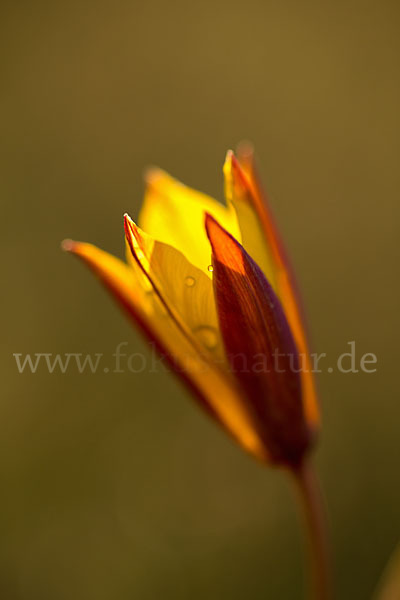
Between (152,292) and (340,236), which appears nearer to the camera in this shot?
(152,292)

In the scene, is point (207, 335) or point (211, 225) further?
point (207, 335)

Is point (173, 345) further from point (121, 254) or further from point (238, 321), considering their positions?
point (121, 254)

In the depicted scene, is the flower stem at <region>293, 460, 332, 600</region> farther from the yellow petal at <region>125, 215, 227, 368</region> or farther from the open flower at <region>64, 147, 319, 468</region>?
the yellow petal at <region>125, 215, 227, 368</region>

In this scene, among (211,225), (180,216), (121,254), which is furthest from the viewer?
(121,254)

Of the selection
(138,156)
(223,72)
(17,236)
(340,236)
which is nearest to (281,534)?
(340,236)

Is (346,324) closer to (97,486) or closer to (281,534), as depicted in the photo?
(281,534)

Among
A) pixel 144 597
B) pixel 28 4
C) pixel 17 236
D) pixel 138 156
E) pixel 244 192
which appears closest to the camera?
pixel 244 192

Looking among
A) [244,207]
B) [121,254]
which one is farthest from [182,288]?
[121,254]
